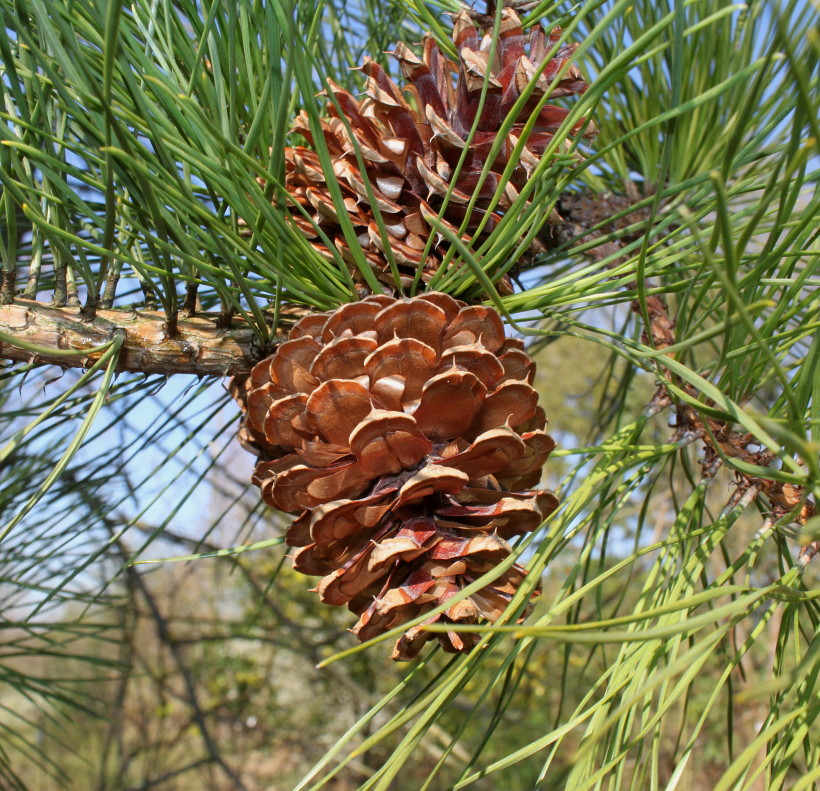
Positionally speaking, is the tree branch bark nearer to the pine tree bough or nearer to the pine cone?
the pine cone

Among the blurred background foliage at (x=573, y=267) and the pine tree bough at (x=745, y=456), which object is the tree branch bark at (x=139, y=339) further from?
the pine tree bough at (x=745, y=456)

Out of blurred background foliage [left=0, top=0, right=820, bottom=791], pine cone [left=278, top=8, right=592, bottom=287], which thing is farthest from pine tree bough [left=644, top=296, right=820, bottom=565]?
pine cone [left=278, top=8, right=592, bottom=287]

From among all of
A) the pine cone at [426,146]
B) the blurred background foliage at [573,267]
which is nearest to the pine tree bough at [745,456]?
the blurred background foliage at [573,267]

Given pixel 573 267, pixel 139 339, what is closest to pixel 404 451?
pixel 139 339

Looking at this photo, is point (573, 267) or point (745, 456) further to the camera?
point (573, 267)

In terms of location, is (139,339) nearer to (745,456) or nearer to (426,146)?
(426,146)
